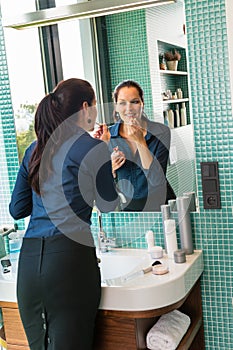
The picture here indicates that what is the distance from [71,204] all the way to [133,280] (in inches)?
14.4

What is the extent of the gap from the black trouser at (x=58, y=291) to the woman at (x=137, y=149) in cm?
45

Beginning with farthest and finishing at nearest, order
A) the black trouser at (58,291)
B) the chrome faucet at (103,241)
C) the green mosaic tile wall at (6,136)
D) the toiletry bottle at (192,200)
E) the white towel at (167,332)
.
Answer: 1. the green mosaic tile wall at (6,136)
2. the chrome faucet at (103,241)
3. the toiletry bottle at (192,200)
4. the white towel at (167,332)
5. the black trouser at (58,291)

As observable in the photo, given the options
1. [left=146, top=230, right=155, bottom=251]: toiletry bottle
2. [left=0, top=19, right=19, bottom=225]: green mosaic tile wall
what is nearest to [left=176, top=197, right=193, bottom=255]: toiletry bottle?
[left=146, top=230, right=155, bottom=251]: toiletry bottle

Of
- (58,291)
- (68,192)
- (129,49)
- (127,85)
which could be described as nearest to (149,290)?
(58,291)

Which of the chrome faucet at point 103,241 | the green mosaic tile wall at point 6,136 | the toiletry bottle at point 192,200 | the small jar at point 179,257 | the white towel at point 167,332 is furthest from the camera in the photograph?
the green mosaic tile wall at point 6,136

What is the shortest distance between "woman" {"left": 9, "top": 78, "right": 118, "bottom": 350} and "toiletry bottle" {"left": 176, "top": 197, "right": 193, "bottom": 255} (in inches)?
15.9

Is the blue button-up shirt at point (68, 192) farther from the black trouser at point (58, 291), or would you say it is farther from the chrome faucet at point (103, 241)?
the chrome faucet at point (103, 241)

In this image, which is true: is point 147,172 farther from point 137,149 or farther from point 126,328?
point 126,328

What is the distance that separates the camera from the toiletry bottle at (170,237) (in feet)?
6.36

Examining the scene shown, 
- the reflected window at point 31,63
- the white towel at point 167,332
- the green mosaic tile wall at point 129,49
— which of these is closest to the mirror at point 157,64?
the green mosaic tile wall at point 129,49

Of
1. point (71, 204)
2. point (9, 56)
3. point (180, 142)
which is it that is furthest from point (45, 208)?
point (9, 56)

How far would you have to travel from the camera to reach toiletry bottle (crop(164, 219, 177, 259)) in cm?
194

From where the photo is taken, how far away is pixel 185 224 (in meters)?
1.95

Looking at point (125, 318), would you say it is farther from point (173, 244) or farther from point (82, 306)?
point (173, 244)
